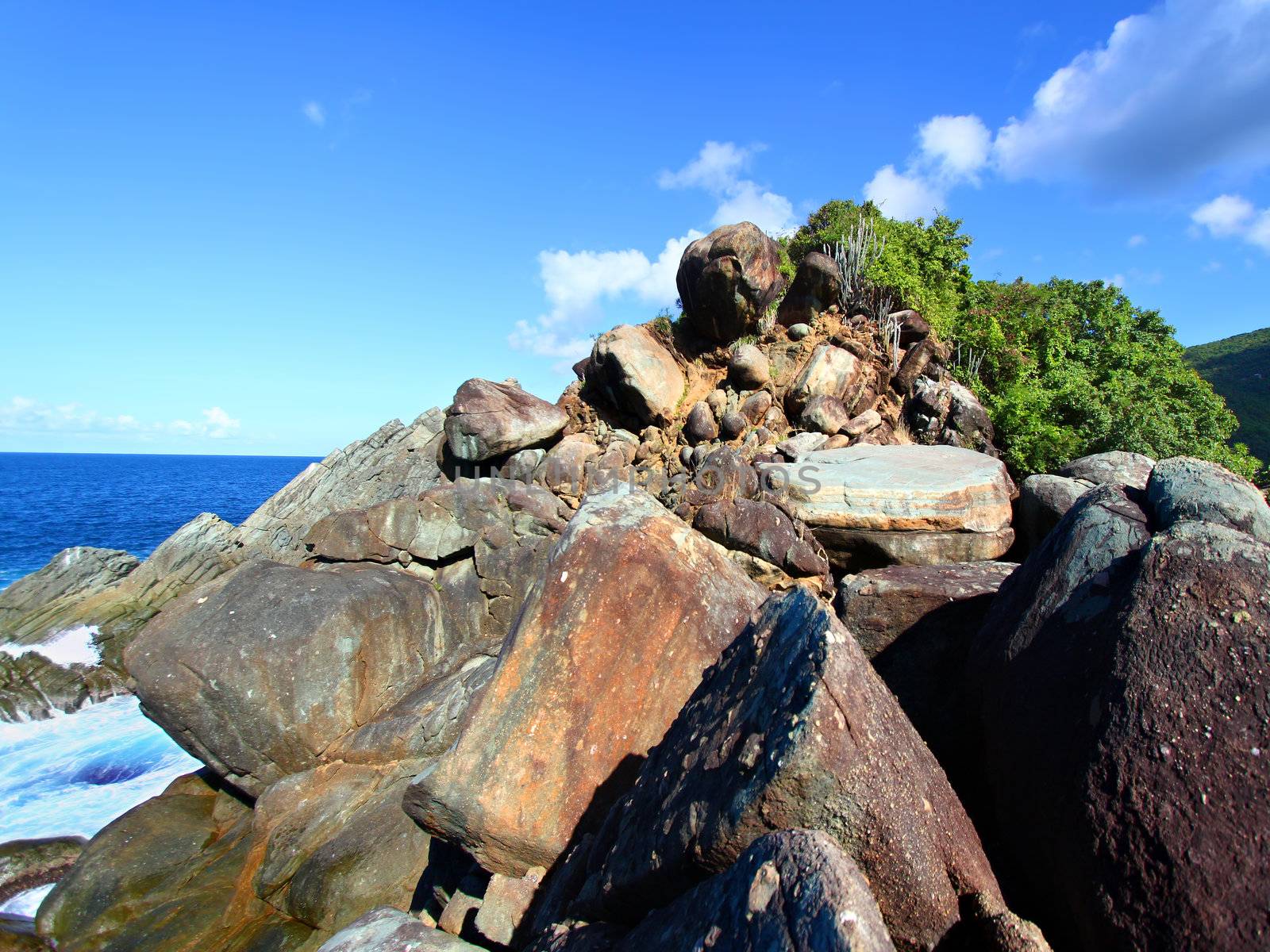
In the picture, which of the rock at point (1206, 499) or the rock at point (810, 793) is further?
the rock at point (1206, 499)

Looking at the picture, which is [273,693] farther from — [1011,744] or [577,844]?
[1011,744]

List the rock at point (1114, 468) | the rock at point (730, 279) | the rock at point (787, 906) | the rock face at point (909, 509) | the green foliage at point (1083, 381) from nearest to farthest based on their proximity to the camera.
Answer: the rock at point (787, 906) → the rock at point (1114, 468) → the rock face at point (909, 509) → the green foliage at point (1083, 381) → the rock at point (730, 279)

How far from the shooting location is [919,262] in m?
A: 16.6

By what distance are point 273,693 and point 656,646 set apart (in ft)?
19.5

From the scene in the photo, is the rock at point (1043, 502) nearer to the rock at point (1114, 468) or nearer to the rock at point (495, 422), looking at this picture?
the rock at point (1114, 468)

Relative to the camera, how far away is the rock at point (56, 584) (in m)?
16.8

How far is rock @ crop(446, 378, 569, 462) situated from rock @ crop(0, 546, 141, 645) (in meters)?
10.2

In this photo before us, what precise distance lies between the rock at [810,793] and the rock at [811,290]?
43.7ft

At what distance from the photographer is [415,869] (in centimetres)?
713

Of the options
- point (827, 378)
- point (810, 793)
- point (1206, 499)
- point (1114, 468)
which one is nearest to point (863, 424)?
point (827, 378)

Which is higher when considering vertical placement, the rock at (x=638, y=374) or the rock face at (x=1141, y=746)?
the rock at (x=638, y=374)

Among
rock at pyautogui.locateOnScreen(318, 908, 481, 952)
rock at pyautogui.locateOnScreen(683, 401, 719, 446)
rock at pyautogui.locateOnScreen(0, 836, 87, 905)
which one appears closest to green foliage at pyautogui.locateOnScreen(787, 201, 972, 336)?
rock at pyautogui.locateOnScreen(683, 401, 719, 446)

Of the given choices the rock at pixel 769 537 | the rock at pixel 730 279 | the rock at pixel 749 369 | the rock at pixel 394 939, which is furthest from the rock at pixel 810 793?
the rock at pixel 730 279

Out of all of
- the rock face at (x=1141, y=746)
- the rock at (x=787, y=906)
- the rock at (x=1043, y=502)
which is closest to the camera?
the rock at (x=787, y=906)
